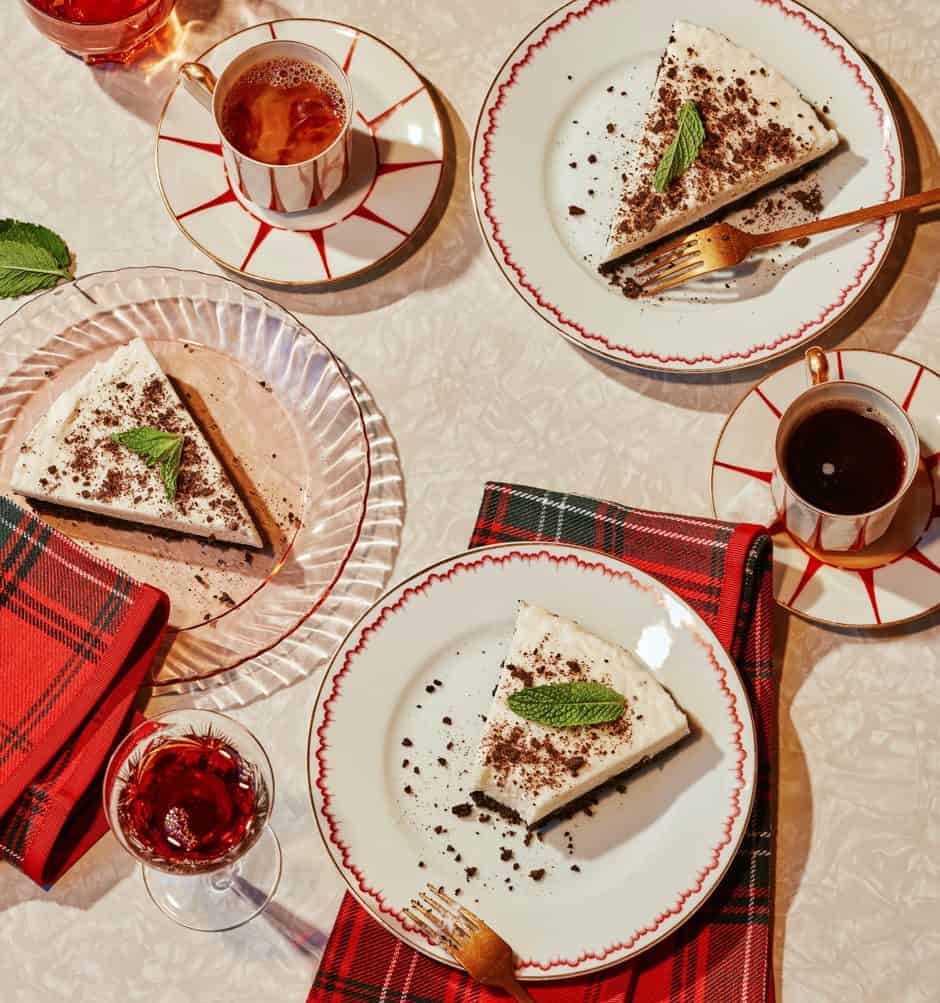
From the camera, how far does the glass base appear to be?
7.22 feet

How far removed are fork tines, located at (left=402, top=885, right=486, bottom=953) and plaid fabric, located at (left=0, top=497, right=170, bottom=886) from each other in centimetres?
55

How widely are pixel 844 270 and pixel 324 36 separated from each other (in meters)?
1.02

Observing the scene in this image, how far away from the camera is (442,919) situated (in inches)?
82.9

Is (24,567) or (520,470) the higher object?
(520,470)

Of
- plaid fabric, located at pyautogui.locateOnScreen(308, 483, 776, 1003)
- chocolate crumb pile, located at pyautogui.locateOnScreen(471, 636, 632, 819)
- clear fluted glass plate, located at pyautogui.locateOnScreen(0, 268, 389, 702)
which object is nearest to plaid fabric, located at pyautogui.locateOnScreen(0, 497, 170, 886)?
clear fluted glass plate, located at pyautogui.locateOnScreen(0, 268, 389, 702)

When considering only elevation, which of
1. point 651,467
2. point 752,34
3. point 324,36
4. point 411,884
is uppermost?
point 752,34

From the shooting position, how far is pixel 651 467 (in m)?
2.33

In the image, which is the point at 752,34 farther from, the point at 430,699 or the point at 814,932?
the point at 814,932

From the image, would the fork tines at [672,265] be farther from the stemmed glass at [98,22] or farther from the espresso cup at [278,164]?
the stemmed glass at [98,22]

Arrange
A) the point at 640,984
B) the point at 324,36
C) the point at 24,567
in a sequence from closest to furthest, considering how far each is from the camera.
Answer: the point at 640,984
the point at 24,567
the point at 324,36

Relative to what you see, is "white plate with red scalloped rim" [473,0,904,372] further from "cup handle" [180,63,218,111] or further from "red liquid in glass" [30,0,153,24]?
"red liquid in glass" [30,0,153,24]

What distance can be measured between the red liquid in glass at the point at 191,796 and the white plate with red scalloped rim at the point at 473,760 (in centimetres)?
13

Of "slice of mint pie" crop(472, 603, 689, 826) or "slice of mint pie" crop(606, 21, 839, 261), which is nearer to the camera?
"slice of mint pie" crop(472, 603, 689, 826)

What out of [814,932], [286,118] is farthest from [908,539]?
[286,118]
